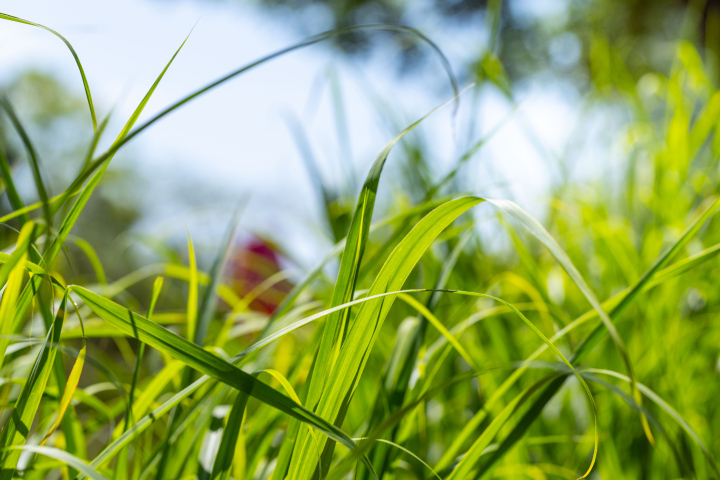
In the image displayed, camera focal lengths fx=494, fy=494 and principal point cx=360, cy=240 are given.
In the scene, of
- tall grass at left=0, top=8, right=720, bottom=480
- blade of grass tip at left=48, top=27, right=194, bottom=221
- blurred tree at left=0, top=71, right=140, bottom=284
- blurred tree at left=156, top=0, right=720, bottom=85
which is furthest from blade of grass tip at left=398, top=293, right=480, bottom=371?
blurred tree at left=0, top=71, right=140, bottom=284

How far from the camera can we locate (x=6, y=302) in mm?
179

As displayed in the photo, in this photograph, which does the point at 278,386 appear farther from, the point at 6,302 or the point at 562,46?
the point at 562,46

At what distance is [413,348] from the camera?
0.27 m

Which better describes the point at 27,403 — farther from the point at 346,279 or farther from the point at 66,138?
the point at 66,138

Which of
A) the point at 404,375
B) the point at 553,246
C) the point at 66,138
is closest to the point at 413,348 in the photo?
the point at 404,375

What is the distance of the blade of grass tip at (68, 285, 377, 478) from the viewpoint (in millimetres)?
154

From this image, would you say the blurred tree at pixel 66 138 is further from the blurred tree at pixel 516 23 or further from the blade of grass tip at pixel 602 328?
the blade of grass tip at pixel 602 328

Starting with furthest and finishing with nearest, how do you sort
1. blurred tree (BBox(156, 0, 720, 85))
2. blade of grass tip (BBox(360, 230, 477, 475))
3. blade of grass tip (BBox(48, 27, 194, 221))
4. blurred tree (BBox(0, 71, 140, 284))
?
blurred tree (BBox(0, 71, 140, 284)) → blurred tree (BBox(156, 0, 720, 85)) → blade of grass tip (BBox(360, 230, 477, 475)) → blade of grass tip (BBox(48, 27, 194, 221))

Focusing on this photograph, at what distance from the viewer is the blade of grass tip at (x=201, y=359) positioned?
0.15 m

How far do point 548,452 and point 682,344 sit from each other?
5.8 inches

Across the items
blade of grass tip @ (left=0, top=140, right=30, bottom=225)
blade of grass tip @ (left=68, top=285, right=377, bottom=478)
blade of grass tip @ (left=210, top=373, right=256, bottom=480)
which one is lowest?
blade of grass tip @ (left=210, top=373, right=256, bottom=480)

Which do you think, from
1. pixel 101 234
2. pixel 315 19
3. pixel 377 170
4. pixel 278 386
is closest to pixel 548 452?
pixel 278 386

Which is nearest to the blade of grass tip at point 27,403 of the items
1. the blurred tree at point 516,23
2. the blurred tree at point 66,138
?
the blurred tree at point 516,23

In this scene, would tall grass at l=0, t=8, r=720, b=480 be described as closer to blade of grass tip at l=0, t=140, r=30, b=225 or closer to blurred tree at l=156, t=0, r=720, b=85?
blade of grass tip at l=0, t=140, r=30, b=225
